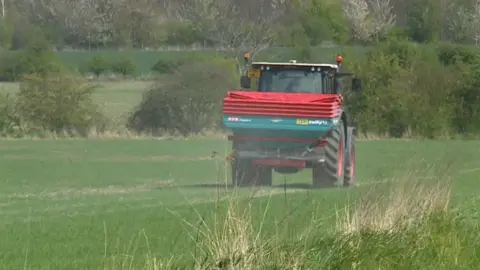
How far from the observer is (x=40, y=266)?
11562mm

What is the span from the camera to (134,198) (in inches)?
870

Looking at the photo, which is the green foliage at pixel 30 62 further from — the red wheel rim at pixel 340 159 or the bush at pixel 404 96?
the red wheel rim at pixel 340 159

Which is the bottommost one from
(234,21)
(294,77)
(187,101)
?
(187,101)

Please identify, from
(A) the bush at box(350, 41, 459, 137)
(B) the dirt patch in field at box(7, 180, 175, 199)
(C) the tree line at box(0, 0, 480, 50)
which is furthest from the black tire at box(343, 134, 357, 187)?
(C) the tree line at box(0, 0, 480, 50)

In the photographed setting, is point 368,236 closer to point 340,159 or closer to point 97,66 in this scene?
point 340,159

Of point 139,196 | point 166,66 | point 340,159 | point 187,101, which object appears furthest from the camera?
point 166,66

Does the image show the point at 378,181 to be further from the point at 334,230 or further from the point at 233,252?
the point at 233,252

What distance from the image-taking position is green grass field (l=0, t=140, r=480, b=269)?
1232cm

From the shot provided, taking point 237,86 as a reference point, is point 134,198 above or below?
above

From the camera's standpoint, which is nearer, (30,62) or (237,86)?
(237,86)

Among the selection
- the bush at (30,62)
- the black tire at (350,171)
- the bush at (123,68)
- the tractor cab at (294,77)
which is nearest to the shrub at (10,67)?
the bush at (30,62)

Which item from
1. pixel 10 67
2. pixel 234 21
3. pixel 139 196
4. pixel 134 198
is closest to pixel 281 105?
pixel 139 196

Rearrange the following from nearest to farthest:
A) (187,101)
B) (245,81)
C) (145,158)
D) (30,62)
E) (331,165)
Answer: (331,165)
(245,81)
(145,158)
(187,101)
(30,62)

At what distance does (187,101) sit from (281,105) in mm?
26216
